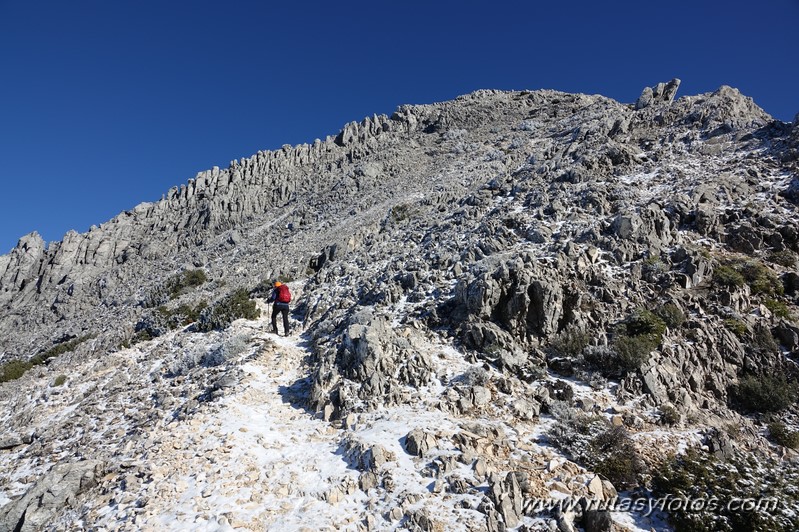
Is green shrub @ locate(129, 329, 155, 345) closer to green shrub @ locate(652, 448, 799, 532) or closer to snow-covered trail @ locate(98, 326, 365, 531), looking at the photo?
snow-covered trail @ locate(98, 326, 365, 531)

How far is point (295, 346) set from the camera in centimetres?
1650

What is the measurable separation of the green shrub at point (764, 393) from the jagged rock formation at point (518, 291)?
12.6 inches

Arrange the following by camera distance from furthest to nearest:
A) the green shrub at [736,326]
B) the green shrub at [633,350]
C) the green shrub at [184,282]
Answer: the green shrub at [184,282]
the green shrub at [736,326]
the green shrub at [633,350]

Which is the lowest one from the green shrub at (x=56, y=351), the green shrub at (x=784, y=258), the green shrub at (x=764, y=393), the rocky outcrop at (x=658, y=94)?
the green shrub at (x=764, y=393)

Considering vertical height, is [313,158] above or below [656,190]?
above

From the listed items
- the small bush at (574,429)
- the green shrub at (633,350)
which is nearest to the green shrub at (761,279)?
the green shrub at (633,350)

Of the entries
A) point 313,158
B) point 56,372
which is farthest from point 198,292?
point 313,158

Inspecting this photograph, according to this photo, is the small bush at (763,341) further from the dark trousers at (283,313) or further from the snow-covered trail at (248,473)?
the dark trousers at (283,313)

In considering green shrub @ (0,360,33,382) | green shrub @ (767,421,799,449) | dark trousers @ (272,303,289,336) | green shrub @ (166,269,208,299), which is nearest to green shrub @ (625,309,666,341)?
green shrub @ (767,421,799,449)

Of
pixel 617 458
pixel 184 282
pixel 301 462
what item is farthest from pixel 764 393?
pixel 184 282

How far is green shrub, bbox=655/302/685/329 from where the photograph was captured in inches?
529

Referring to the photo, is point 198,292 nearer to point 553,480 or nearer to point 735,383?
point 553,480

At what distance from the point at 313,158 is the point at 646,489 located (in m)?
49.7

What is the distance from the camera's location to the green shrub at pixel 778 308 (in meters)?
13.5
